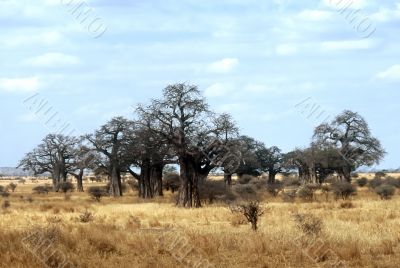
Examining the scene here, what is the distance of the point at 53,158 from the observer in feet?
244

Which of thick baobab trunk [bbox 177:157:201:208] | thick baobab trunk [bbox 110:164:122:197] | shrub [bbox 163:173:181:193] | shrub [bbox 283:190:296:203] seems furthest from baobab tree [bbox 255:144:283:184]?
thick baobab trunk [bbox 177:157:201:208]

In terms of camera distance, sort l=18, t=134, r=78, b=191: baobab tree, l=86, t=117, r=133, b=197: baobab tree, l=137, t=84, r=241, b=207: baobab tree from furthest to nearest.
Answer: l=18, t=134, r=78, b=191: baobab tree, l=86, t=117, r=133, b=197: baobab tree, l=137, t=84, r=241, b=207: baobab tree

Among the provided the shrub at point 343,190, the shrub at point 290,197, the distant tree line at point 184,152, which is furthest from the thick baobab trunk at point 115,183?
the shrub at point 343,190

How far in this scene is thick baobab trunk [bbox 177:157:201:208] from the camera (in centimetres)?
3341

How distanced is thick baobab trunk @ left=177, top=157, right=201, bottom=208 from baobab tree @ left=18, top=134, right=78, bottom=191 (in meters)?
38.8

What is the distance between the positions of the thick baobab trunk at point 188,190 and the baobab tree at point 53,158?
38808mm

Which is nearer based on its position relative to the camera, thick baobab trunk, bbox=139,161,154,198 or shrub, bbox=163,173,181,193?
thick baobab trunk, bbox=139,161,154,198

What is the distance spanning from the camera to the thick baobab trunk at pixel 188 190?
3341 centimetres

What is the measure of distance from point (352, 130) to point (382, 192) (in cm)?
2374

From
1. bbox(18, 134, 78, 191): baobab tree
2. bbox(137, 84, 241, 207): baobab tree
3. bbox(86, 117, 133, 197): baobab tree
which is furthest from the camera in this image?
bbox(18, 134, 78, 191): baobab tree

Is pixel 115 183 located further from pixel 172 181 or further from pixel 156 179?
pixel 172 181

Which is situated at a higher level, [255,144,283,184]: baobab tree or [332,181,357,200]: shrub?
[255,144,283,184]: baobab tree

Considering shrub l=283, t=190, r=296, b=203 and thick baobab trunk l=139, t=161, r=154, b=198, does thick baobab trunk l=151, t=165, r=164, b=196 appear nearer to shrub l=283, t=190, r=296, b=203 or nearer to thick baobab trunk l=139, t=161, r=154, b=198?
thick baobab trunk l=139, t=161, r=154, b=198

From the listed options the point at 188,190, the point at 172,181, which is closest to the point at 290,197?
the point at 188,190
